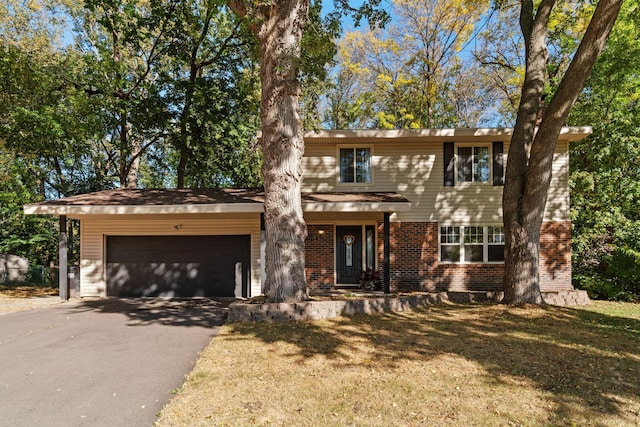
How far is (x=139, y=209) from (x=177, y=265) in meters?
2.25

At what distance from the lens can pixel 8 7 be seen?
680 inches

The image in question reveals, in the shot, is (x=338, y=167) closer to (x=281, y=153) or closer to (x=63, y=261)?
(x=281, y=153)

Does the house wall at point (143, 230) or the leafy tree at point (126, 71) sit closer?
the house wall at point (143, 230)

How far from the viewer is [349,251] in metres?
12.8

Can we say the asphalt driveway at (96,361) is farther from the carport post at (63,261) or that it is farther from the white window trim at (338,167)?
the white window trim at (338,167)

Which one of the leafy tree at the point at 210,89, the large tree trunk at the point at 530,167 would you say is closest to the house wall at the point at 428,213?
the large tree trunk at the point at 530,167

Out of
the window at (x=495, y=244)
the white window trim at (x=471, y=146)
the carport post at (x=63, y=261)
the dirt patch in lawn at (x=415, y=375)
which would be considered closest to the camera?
the dirt patch in lawn at (x=415, y=375)

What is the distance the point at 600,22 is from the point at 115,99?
1534 centimetres

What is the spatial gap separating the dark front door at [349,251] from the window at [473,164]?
13.0 feet

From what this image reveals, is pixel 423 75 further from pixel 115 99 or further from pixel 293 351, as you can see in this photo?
pixel 293 351

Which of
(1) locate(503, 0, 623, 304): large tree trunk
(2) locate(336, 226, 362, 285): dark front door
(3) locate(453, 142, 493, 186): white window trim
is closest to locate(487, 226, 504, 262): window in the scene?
(3) locate(453, 142, 493, 186): white window trim

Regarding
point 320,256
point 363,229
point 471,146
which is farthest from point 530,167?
point 320,256

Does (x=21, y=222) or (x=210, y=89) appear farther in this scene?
(x=21, y=222)

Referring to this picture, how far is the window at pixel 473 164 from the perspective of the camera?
1274 centimetres
